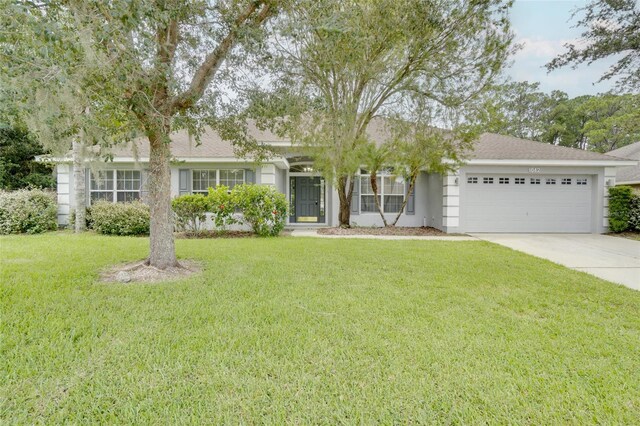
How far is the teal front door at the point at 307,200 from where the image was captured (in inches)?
531

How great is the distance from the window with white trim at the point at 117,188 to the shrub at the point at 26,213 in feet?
4.37

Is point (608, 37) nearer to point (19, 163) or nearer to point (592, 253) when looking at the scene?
point (592, 253)

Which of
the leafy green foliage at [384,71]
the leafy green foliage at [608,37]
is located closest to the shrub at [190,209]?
the leafy green foliage at [384,71]

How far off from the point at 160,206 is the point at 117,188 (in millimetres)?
7923

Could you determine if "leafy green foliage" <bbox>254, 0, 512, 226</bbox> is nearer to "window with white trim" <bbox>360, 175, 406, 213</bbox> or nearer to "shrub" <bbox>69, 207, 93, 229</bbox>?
"window with white trim" <bbox>360, 175, 406, 213</bbox>

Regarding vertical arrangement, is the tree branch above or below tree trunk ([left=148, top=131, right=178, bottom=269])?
above

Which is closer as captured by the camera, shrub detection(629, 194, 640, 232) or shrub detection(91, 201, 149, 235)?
shrub detection(91, 201, 149, 235)

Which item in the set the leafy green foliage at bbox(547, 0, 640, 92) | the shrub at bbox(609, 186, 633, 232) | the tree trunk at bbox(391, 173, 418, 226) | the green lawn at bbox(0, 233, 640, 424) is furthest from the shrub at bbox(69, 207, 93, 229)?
the shrub at bbox(609, 186, 633, 232)

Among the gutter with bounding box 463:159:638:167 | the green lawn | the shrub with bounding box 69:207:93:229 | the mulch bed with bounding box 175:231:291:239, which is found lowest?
the green lawn

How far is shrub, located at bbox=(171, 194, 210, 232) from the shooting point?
9938 mm

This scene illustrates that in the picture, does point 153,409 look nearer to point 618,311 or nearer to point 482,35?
point 618,311

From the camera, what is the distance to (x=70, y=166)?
36.6 feet

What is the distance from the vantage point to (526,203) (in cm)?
1184

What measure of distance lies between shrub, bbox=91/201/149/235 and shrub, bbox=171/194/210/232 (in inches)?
38.1
